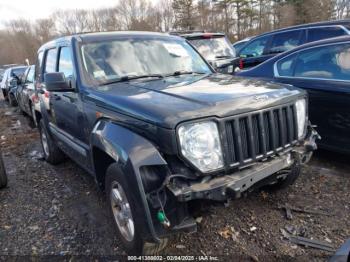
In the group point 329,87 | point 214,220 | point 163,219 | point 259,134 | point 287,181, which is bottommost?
point 214,220

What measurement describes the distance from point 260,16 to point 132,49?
4157 cm

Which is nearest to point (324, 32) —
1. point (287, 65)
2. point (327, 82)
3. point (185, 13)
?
point (287, 65)

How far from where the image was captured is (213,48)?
27.6ft

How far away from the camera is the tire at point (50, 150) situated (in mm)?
5145

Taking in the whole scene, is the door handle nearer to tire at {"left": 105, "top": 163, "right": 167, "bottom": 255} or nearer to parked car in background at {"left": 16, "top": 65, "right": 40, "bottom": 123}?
parked car in background at {"left": 16, "top": 65, "right": 40, "bottom": 123}

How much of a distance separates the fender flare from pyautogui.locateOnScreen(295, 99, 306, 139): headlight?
4.77 feet

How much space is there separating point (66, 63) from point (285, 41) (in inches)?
243

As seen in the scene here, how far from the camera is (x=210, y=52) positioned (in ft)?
27.4

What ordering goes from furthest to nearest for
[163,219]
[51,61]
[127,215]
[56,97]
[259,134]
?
[51,61] → [56,97] → [127,215] → [259,134] → [163,219]

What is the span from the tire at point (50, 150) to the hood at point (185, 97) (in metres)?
2.20

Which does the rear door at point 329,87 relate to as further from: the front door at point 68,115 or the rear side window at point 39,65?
the rear side window at point 39,65

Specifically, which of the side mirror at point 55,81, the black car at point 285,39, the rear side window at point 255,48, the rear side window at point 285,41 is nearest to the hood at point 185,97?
the side mirror at point 55,81

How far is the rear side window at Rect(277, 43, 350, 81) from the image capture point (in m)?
4.07

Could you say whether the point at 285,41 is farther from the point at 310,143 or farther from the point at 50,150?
the point at 50,150
